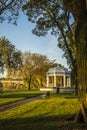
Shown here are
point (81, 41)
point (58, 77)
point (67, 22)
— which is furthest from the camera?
point (58, 77)

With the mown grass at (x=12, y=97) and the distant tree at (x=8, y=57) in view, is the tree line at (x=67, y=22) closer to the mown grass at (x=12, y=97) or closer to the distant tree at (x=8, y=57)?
the mown grass at (x=12, y=97)

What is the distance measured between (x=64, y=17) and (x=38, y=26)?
320cm

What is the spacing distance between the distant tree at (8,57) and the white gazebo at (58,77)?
8920 millimetres

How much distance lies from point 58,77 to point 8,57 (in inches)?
681

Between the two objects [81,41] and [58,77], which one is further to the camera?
[58,77]

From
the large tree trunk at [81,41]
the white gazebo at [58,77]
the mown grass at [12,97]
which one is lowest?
the mown grass at [12,97]

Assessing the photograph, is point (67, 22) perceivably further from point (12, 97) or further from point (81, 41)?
point (81, 41)

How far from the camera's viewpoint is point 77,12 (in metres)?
16.1

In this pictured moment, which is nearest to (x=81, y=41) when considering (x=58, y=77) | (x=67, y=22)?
(x=67, y=22)

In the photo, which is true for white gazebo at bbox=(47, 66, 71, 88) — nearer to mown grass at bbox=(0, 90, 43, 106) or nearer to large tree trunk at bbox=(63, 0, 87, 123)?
mown grass at bbox=(0, 90, 43, 106)

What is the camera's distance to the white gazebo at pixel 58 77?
300 feet

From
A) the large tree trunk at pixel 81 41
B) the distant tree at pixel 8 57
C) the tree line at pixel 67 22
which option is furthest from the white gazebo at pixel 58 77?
the large tree trunk at pixel 81 41

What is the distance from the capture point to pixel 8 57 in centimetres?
8262

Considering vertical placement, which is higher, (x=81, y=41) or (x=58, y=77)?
(x=58, y=77)
